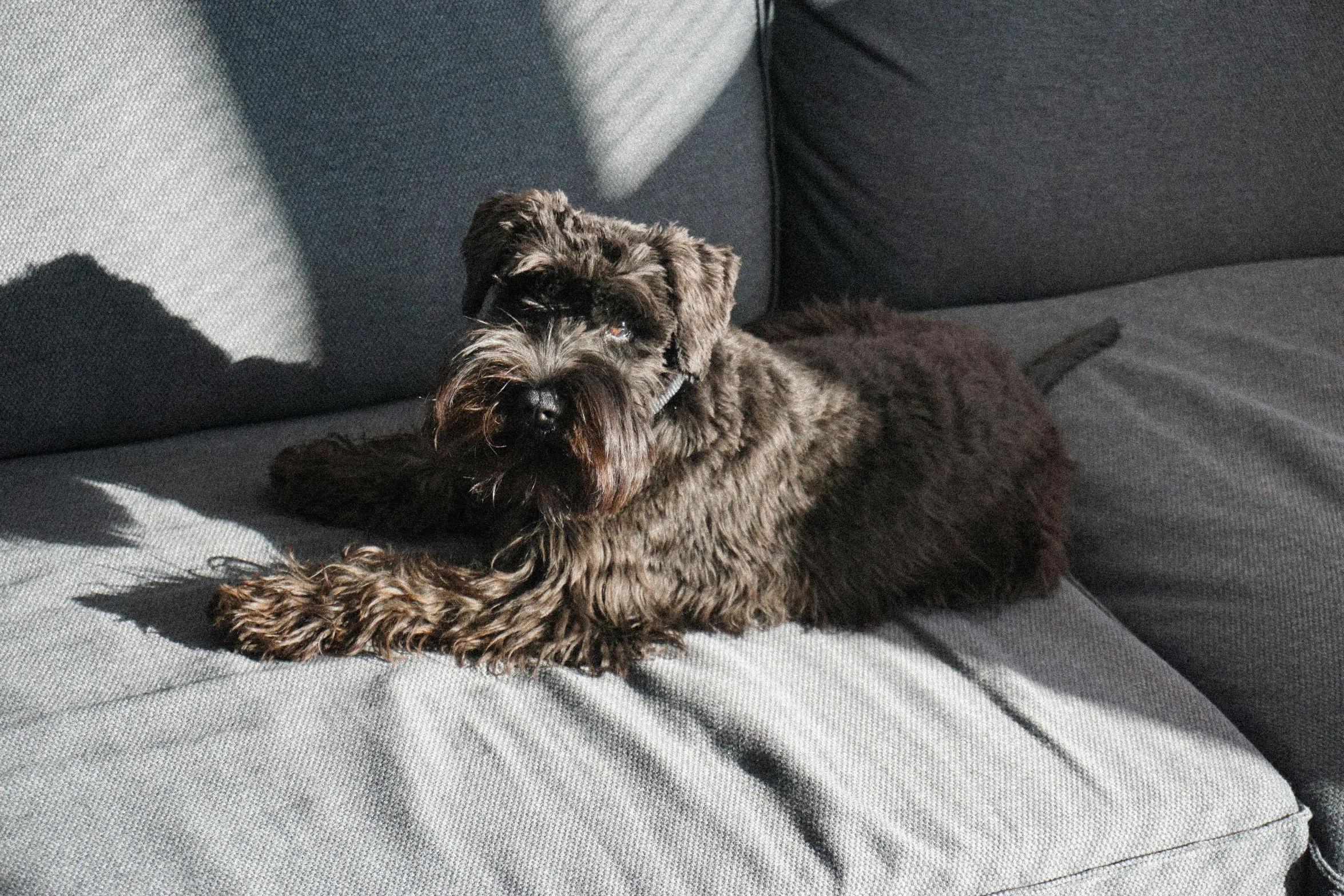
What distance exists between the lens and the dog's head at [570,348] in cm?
170

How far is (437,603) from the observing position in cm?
181

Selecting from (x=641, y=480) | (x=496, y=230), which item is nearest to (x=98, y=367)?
(x=496, y=230)

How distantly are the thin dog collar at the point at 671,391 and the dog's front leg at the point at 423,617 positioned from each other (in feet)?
1.23

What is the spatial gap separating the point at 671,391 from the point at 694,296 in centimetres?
19

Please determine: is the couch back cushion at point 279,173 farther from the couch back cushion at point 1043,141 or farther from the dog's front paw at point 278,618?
the dog's front paw at point 278,618

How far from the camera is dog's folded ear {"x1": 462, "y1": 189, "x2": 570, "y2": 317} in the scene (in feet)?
Answer: 6.02

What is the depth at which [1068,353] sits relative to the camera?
266 centimetres

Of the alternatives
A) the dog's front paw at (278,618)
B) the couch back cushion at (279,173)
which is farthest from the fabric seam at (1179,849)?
the couch back cushion at (279,173)

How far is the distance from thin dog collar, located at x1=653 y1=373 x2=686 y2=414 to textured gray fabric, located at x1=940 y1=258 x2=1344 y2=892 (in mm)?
974

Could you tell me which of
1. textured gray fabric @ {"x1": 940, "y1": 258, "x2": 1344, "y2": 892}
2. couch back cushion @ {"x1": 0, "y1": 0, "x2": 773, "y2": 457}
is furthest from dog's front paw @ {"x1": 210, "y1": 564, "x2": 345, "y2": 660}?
textured gray fabric @ {"x1": 940, "y1": 258, "x2": 1344, "y2": 892}

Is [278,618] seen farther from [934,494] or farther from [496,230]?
[934,494]

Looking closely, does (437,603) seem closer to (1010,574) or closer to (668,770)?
(668,770)

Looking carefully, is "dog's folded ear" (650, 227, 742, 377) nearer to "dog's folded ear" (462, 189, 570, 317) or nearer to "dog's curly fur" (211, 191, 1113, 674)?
"dog's curly fur" (211, 191, 1113, 674)

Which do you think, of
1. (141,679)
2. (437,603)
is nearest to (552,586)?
(437,603)
